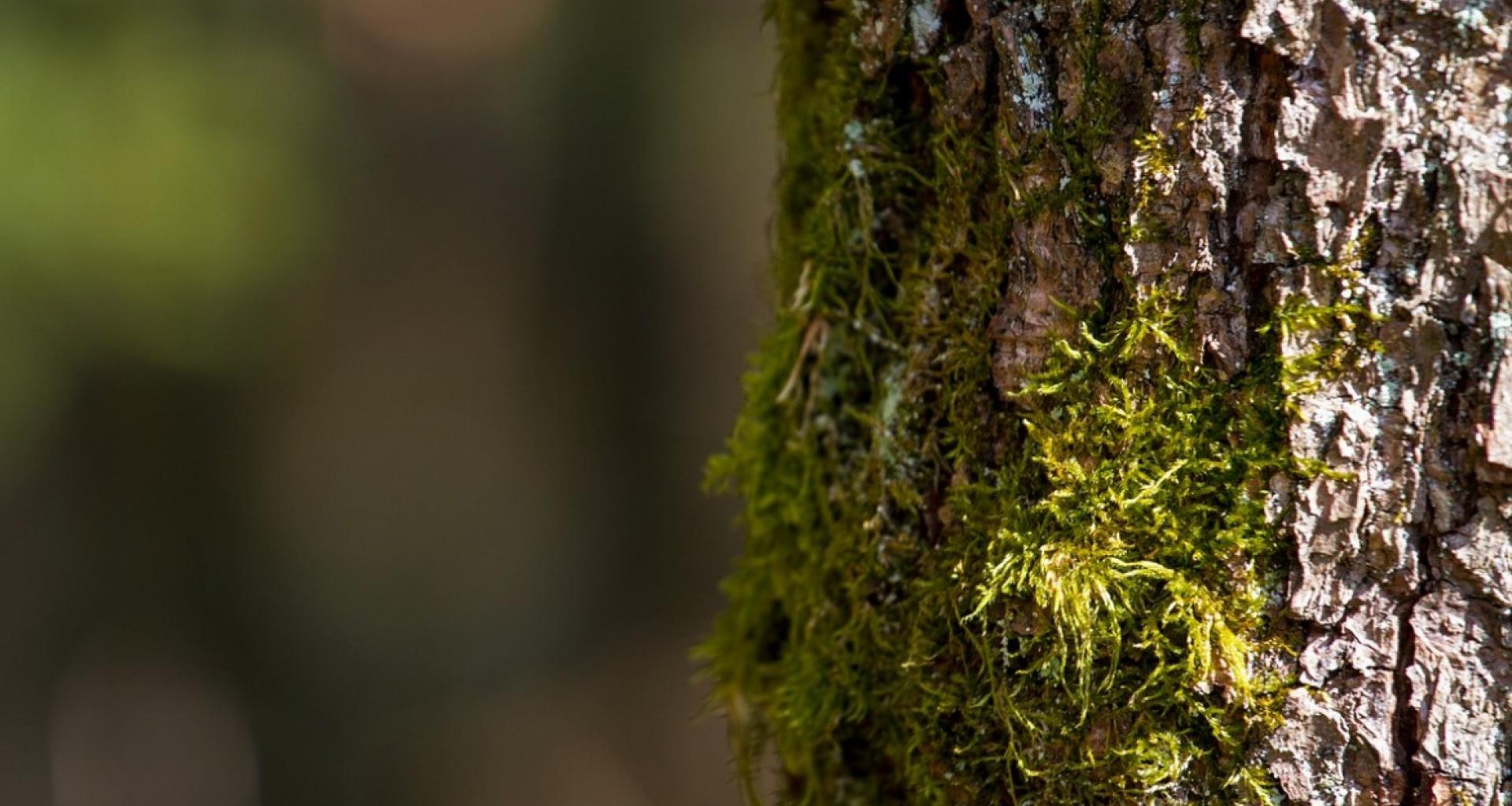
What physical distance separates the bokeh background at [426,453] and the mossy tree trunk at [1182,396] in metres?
3.14

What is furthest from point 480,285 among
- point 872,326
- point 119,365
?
point 872,326

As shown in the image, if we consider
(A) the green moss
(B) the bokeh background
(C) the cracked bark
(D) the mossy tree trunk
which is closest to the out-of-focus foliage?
(B) the bokeh background

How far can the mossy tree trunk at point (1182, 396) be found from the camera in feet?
2.37

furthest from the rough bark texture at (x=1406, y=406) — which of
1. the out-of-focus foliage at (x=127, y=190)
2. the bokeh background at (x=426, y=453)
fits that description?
the bokeh background at (x=426, y=453)

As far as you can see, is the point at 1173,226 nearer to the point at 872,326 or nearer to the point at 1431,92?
the point at 1431,92

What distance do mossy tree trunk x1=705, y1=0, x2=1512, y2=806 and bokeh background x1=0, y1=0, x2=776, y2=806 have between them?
10.3 ft

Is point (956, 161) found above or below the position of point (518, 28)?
below

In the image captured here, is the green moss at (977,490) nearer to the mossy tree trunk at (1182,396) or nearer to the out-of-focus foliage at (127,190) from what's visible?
the mossy tree trunk at (1182,396)

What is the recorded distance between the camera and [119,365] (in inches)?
172

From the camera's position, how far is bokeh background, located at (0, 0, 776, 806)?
4.34m

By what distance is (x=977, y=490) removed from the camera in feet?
3.12

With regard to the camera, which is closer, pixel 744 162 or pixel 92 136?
Answer: pixel 92 136

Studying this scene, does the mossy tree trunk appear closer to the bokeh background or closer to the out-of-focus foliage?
the out-of-focus foliage

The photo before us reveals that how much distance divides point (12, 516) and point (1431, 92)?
16.7 feet
